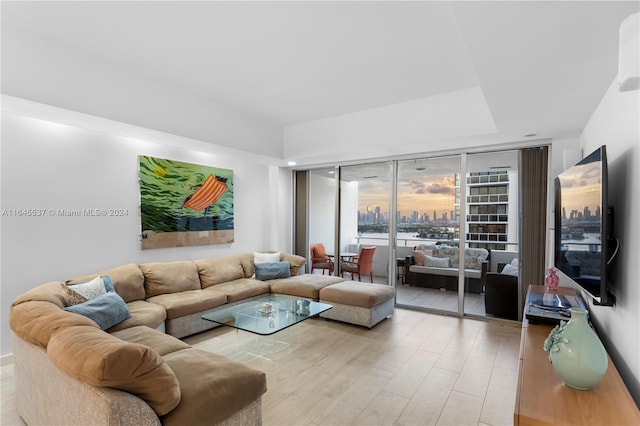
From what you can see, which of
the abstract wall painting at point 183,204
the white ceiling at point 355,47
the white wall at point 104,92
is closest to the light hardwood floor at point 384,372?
the abstract wall painting at point 183,204

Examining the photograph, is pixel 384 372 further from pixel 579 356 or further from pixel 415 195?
pixel 415 195

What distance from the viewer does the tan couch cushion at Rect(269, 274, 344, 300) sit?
4469 millimetres

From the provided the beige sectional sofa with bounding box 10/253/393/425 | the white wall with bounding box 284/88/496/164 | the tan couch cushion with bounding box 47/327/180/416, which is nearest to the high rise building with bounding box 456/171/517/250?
the white wall with bounding box 284/88/496/164

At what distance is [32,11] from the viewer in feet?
7.88

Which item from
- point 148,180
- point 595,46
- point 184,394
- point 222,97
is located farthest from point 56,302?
point 595,46

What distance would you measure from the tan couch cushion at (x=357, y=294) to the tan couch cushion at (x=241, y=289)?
90 cm

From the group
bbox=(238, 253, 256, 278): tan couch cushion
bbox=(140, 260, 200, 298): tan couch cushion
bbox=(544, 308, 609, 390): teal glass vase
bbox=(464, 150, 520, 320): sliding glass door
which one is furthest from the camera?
bbox=(238, 253, 256, 278): tan couch cushion

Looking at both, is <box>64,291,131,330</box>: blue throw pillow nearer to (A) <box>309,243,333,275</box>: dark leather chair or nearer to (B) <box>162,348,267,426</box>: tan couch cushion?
(B) <box>162,348,267,426</box>: tan couch cushion

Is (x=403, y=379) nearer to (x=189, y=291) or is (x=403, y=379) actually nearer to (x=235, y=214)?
(x=189, y=291)

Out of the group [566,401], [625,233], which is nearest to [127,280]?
[566,401]

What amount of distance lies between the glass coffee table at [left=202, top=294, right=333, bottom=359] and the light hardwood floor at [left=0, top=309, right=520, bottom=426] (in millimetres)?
88

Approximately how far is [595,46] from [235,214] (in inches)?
189

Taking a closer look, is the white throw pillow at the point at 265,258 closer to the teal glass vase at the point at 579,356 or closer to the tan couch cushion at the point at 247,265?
the tan couch cushion at the point at 247,265

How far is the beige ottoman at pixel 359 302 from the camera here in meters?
4.04
